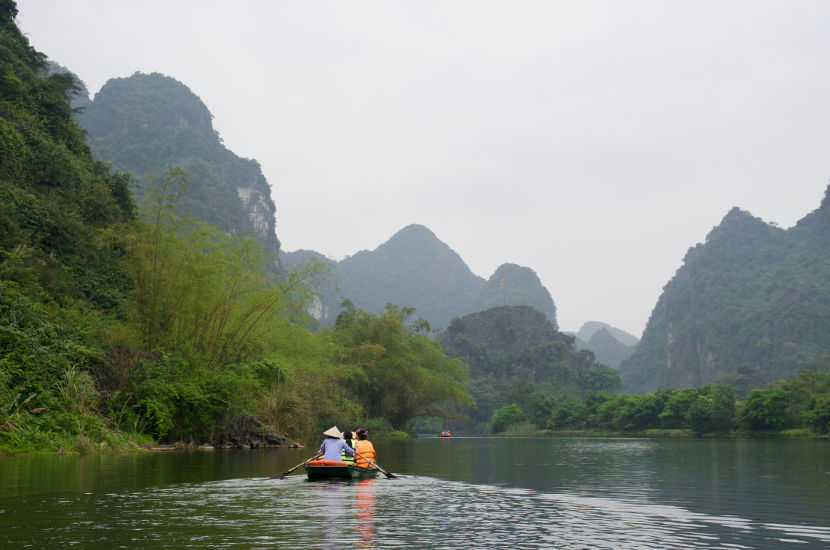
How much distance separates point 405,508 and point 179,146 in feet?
388

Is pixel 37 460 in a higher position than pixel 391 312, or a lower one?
lower

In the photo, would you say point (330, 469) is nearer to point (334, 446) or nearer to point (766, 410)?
point (334, 446)

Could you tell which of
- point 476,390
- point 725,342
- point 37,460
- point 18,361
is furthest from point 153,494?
point 725,342

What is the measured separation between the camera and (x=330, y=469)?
1284 centimetres

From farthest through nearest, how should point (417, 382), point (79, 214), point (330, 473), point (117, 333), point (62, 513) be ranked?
point (417, 382), point (79, 214), point (117, 333), point (330, 473), point (62, 513)

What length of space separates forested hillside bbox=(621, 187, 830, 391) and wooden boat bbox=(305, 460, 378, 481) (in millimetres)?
70595

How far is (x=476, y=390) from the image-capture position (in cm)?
8700

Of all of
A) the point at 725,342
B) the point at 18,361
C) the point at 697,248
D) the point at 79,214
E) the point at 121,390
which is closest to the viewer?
the point at 18,361

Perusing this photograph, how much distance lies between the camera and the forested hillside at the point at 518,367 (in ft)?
237

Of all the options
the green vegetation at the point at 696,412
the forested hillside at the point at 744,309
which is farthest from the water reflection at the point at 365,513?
the forested hillside at the point at 744,309

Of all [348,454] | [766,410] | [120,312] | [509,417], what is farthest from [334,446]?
[509,417]

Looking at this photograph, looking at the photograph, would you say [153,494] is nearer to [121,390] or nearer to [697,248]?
[121,390]

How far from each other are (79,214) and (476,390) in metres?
65.0

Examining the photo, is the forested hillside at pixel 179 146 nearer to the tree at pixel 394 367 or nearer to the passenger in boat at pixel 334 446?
the tree at pixel 394 367
